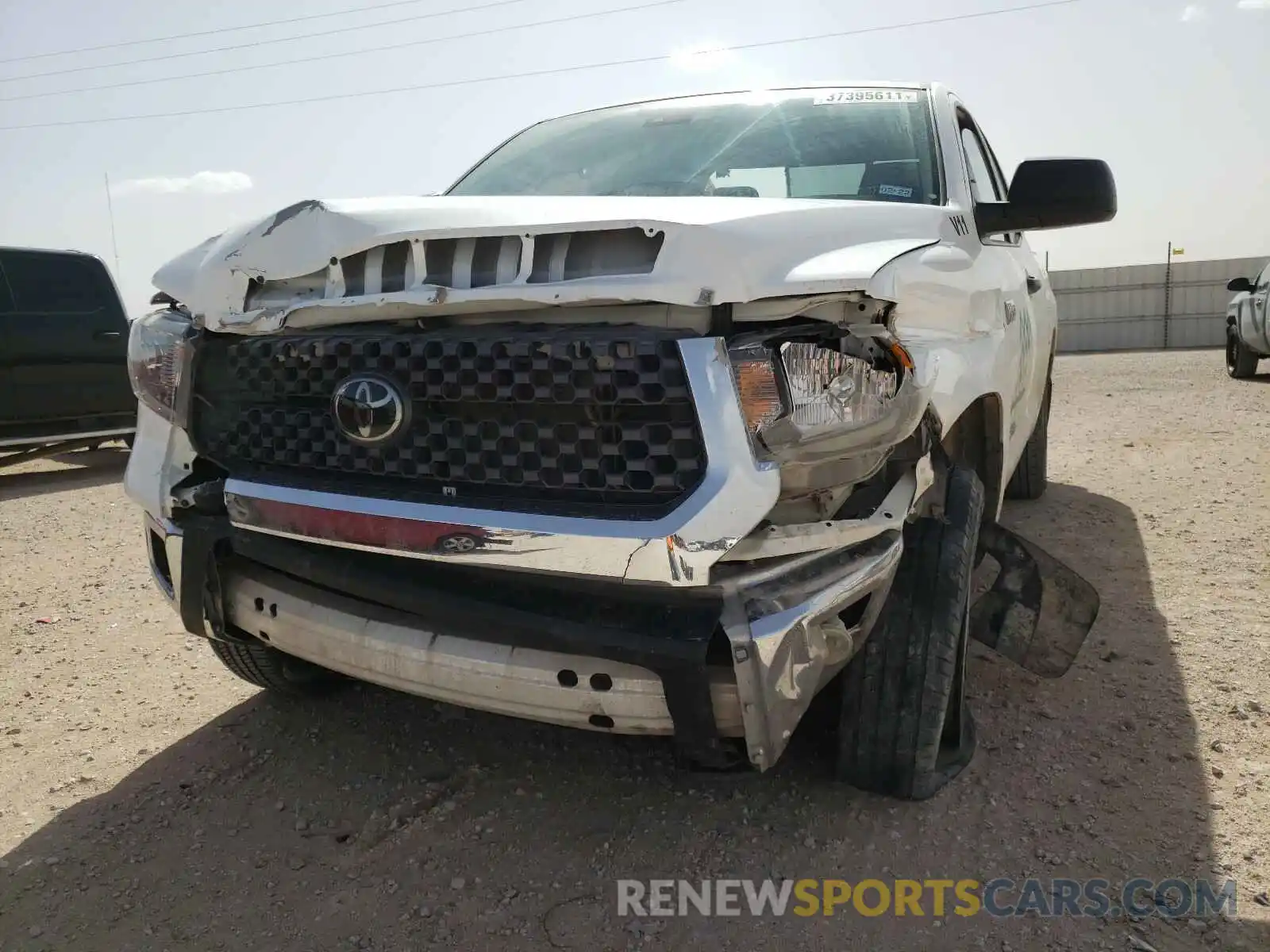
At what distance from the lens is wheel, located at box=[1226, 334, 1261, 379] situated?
1208 cm

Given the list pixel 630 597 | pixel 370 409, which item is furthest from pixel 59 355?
pixel 630 597

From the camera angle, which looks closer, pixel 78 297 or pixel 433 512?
pixel 433 512

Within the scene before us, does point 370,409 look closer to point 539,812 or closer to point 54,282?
point 539,812

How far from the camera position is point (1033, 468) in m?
5.27

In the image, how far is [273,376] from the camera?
7.08 ft

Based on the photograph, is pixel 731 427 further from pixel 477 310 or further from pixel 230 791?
pixel 230 791

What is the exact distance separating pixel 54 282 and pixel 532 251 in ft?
23.8

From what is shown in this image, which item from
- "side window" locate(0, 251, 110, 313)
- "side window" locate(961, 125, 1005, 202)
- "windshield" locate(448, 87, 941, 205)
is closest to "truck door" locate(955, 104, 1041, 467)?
"side window" locate(961, 125, 1005, 202)

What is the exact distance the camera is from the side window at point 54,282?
7270mm

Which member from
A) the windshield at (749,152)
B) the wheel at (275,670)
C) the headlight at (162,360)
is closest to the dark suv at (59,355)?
the wheel at (275,670)

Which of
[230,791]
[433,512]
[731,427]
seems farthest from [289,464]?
[731,427]

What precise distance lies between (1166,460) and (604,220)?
5.97 meters

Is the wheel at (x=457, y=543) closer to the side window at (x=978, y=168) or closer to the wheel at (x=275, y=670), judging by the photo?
the wheel at (x=275, y=670)

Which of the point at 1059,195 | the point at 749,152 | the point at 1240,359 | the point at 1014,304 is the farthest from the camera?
the point at 1240,359
